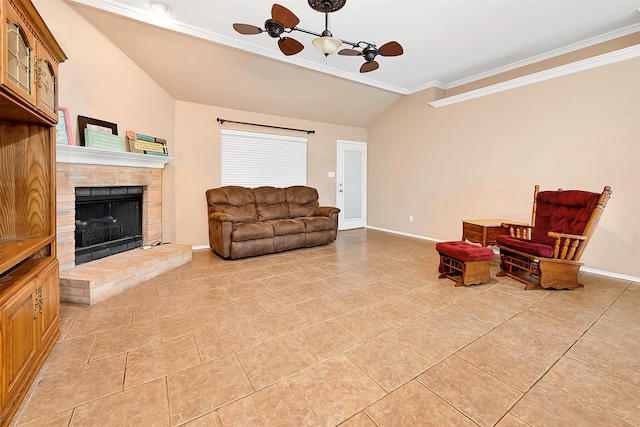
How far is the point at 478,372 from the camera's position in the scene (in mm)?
1652

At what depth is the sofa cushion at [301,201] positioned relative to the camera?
5.28m

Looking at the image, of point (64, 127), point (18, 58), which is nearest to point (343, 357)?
point (18, 58)

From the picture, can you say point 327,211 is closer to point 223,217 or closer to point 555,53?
point 223,217

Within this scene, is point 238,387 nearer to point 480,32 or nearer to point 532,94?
point 480,32

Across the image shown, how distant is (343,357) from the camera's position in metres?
1.78

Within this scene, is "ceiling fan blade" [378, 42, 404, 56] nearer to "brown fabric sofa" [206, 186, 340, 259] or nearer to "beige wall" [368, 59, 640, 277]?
"beige wall" [368, 59, 640, 277]

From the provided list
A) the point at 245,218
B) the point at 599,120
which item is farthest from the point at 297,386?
the point at 599,120

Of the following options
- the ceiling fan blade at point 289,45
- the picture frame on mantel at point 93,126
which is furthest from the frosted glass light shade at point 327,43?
the picture frame on mantel at point 93,126

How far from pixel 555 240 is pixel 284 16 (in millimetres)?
3413

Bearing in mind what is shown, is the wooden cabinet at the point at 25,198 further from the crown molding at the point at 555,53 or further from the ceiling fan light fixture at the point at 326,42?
the crown molding at the point at 555,53

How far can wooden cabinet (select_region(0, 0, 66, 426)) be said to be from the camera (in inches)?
51.2

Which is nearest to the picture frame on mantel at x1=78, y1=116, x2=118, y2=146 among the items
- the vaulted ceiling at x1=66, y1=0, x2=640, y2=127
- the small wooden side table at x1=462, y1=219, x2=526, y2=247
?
the vaulted ceiling at x1=66, y1=0, x2=640, y2=127

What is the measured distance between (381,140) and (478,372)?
5.52m

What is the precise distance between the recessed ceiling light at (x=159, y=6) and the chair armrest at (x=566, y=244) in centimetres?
467
